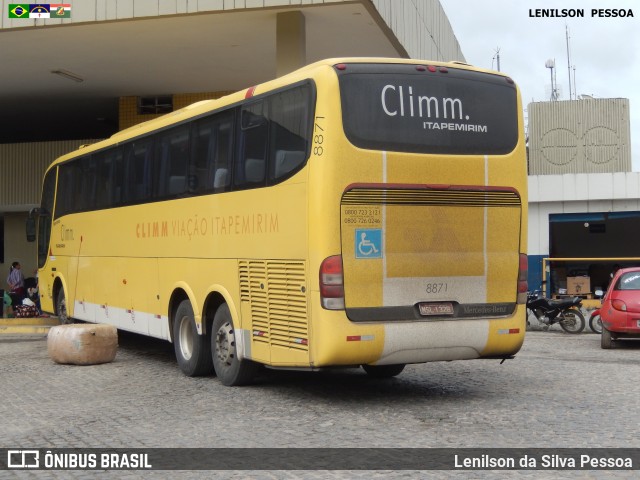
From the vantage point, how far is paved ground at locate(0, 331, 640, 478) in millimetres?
7754

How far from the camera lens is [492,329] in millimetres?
9914

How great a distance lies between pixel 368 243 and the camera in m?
9.30

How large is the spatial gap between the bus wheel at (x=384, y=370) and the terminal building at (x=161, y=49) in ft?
23.7

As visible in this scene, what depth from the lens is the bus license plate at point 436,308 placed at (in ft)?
31.3

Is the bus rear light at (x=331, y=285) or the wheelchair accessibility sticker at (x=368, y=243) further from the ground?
the wheelchair accessibility sticker at (x=368, y=243)

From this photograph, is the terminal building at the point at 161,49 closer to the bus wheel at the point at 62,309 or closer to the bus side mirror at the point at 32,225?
the bus side mirror at the point at 32,225

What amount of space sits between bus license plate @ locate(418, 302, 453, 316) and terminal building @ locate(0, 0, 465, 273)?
8156 millimetres

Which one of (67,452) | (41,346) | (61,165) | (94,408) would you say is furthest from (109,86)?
(67,452)

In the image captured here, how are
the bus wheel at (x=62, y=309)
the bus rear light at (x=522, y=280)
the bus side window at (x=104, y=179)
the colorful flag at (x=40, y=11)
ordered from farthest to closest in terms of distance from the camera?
the bus wheel at (x=62, y=309) → the colorful flag at (x=40, y=11) → the bus side window at (x=104, y=179) → the bus rear light at (x=522, y=280)

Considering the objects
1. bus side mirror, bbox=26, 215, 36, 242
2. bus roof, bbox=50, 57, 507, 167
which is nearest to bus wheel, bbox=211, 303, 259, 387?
bus roof, bbox=50, 57, 507, 167

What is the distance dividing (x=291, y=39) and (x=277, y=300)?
27.9ft

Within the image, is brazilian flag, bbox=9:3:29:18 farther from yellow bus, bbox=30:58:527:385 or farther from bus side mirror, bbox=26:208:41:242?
yellow bus, bbox=30:58:527:385

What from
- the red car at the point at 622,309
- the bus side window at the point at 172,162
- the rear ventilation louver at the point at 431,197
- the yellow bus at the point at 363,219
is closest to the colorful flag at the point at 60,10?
the bus side window at the point at 172,162

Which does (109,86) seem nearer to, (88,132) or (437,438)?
(88,132)
